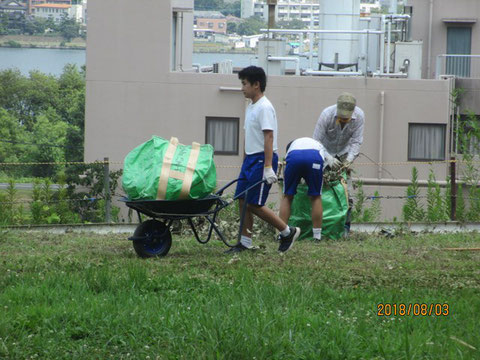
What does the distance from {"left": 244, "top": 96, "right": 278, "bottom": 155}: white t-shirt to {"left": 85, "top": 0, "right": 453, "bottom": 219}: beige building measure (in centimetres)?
1752

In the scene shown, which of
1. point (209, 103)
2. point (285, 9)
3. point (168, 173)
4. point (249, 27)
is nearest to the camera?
point (168, 173)

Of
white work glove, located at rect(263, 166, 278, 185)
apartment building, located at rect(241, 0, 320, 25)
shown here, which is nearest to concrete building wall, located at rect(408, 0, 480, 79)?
apartment building, located at rect(241, 0, 320, 25)

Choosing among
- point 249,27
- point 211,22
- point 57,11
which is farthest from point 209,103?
point 57,11

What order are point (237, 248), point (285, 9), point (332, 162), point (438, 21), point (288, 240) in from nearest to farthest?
point (288, 240), point (237, 248), point (332, 162), point (438, 21), point (285, 9)

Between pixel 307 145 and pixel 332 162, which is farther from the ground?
pixel 307 145

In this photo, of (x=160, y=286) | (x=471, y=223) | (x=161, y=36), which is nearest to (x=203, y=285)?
(x=160, y=286)

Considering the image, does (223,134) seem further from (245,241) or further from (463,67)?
(245,241)

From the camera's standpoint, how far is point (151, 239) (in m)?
9.35

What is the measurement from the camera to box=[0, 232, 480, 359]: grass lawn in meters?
5.82

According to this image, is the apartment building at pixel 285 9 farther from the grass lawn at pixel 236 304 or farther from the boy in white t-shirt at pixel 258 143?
the grass lawn at pixel 236 304

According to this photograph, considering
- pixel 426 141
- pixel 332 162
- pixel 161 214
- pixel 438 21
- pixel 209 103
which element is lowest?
pixel 161 214

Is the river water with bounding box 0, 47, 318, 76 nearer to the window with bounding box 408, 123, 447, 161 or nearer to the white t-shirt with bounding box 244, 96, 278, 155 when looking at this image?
the window with bounding box 408, 123, 447, 161

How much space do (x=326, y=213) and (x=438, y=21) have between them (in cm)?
2485

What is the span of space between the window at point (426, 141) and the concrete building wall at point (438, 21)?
693 cm
